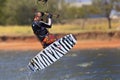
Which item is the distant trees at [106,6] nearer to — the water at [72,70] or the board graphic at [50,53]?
the water at [72,70]

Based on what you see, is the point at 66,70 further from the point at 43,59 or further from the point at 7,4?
the point at 7,4

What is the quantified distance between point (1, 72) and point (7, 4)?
133 ft

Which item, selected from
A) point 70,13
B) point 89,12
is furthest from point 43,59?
point 70,13

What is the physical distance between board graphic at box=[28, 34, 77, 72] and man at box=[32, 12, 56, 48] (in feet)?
0.69

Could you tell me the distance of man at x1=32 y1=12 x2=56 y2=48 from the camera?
1662 centimetres

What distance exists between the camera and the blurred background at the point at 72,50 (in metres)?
21.7

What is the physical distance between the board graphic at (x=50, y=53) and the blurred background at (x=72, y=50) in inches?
40.2

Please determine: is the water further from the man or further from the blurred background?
the man

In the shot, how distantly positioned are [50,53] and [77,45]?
23.4 meters

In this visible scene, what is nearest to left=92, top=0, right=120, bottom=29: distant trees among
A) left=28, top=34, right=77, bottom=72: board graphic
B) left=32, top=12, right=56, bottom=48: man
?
left=28, top=34, right=77, bottom=72: board graphic

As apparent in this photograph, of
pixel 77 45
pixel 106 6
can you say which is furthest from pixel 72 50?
pixel 106 6

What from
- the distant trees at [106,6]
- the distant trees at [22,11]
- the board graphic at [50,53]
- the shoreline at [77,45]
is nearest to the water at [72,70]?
the board graphic at [50,53]

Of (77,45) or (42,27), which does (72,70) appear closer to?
(42,27)

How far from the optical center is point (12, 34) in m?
45.4
